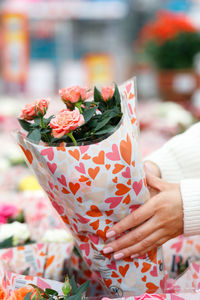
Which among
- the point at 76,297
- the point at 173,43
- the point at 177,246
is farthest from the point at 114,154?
the point at 173,43

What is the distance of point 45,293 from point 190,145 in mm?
710

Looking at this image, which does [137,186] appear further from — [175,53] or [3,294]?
[175,53]

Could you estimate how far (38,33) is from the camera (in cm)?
616

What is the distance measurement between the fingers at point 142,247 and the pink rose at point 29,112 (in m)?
0.43

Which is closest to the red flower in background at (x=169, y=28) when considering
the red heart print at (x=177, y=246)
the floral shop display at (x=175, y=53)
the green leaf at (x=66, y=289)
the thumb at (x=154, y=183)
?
the floral shop display at (x=175, y=53)

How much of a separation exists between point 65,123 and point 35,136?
0.08 m

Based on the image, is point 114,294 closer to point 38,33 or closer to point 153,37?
point 153,37

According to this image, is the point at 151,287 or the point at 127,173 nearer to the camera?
the point at 127,173

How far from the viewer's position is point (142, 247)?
4.14 feet

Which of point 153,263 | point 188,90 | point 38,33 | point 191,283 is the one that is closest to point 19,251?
point 153,263

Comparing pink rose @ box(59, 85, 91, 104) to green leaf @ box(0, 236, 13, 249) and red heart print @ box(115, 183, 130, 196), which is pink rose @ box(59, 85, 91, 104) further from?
green leaf @ box(0, 236, 13, 249)

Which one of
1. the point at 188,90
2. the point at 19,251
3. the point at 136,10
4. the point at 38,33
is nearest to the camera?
the point at 19,251

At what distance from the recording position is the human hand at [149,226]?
4.06ft

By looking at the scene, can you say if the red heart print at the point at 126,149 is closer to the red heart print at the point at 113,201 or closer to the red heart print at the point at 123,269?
the red heart print at the point at 113,201
